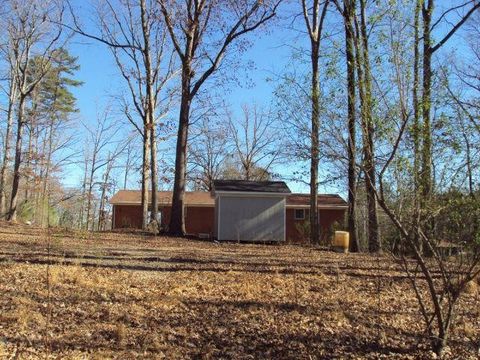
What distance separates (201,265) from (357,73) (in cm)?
559

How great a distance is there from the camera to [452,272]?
18.3ft

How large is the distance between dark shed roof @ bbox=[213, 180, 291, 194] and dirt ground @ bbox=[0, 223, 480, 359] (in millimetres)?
11433

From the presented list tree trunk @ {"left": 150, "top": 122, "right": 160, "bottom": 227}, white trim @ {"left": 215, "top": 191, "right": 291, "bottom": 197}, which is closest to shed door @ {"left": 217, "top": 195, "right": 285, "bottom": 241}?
white trim @ {"left": 215, "top": 191, "right": 291, "bottom": 197}

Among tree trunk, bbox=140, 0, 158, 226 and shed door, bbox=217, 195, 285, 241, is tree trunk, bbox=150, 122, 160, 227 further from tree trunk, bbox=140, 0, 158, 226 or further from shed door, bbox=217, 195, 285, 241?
shed door, bbox=217, 195, 285, 241

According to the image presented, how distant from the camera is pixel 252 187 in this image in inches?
856

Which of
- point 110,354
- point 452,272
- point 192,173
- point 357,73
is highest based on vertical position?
point 192,173

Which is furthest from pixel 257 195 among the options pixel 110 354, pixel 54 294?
pixel 110 354

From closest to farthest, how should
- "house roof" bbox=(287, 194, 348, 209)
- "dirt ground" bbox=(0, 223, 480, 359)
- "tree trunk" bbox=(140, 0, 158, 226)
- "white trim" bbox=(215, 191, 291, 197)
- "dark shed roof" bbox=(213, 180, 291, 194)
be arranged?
"dirt ground" bbox=(0, 223, 480, 359) < "white trim" bbox=(215, 191, 291, 197) < "dark shed roof" bbox=(213, 180, 291, 194) < "tree trunk" bbox=(140, 0, 158, 226) < "house roof" bbox=(287, 194, 348, 209)

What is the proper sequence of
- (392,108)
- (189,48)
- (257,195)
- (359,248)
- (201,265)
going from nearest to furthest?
(392,108) → (201,265) → (359,248) → (189,48) → (257,195)

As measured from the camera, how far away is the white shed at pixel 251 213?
2091 centimetres

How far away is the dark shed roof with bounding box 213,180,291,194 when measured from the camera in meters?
21.3

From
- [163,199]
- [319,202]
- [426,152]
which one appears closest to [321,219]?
[319,202]

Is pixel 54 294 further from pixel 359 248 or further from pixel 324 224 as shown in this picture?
pixel 324 224

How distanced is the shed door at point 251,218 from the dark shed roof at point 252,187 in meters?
0.34
